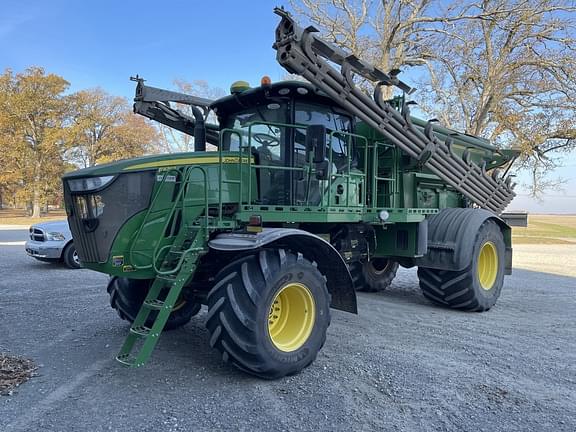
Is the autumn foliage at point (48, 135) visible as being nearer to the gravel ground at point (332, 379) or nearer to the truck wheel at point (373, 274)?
the truck wheel at point (373, 274)

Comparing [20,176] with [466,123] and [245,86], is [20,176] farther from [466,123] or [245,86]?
[245,86]

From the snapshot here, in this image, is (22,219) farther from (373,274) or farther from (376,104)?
(376,104)

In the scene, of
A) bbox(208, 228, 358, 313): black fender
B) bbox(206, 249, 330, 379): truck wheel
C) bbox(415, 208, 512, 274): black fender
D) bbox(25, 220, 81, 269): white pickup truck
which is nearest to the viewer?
bbox(206, 249, 330, 379): truck wheel

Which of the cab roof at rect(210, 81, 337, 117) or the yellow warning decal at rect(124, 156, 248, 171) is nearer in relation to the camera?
the yellow warning decal at rect(124, 156, 248, 171)

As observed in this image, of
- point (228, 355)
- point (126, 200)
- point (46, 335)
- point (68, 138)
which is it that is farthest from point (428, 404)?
point (68, 138)

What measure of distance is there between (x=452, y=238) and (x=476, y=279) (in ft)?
2.23

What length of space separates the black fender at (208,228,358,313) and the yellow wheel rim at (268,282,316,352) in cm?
44

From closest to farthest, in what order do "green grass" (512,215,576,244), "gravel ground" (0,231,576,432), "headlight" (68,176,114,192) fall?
"gravel ground" (0,231,576,432) → "headlight" (68,176,114,192) → "green grass" (512,215,576,244)

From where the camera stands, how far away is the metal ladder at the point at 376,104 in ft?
15.1

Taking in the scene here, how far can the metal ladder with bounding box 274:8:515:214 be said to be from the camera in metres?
4.61

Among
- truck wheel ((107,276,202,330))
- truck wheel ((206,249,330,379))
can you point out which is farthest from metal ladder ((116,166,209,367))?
truck wheel ((107,276,202,330))

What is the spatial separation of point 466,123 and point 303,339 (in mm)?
19872

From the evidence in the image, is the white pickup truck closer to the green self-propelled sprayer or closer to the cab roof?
the green self-propelled sprayer

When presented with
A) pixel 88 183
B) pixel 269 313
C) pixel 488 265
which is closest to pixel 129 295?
pixel 88 183
